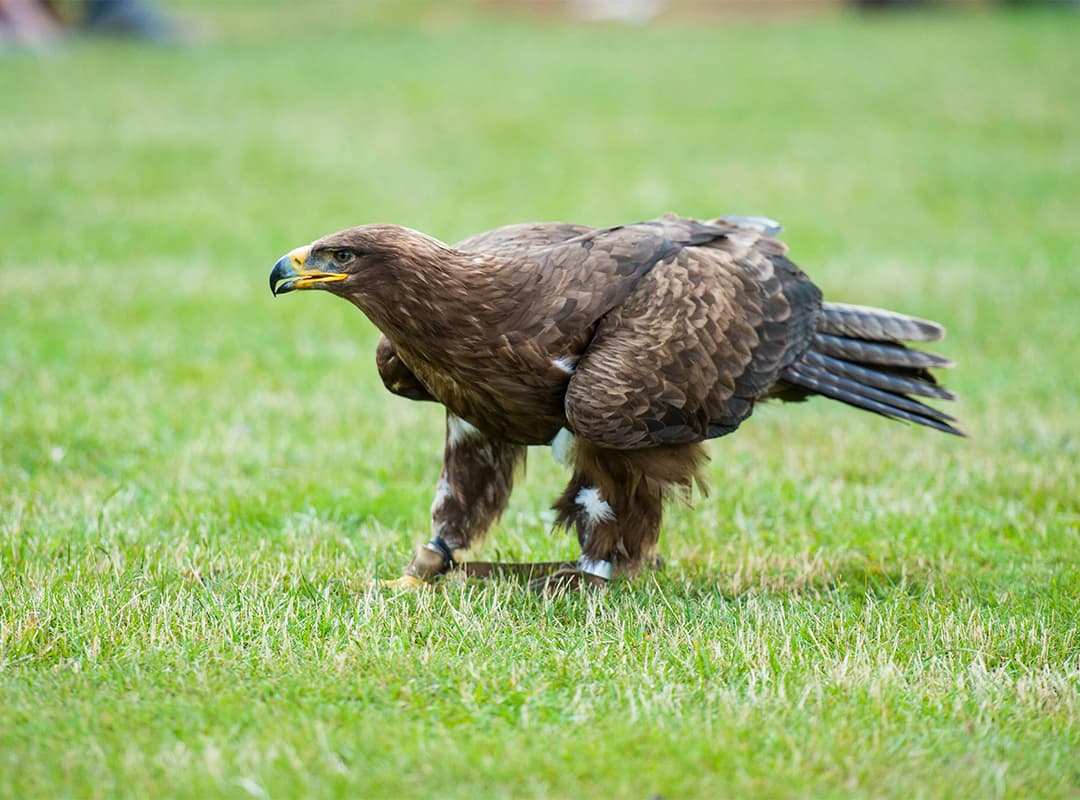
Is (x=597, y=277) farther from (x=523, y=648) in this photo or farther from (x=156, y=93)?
(x=156, y=93)

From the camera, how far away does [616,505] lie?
5742mm

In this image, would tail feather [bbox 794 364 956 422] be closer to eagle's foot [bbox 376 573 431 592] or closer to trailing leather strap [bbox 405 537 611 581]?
trailing leather strap [bbox 405 537 611 581]

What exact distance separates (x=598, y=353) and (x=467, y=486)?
3.27 ft

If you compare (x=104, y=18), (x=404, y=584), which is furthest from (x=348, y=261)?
(x=104, y=18)

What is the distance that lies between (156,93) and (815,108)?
951 centimetres

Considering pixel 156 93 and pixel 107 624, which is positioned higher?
pixel 156 93

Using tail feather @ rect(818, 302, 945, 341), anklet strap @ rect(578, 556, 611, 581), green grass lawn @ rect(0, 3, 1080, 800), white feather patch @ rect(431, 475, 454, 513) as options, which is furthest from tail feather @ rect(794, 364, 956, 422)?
white feather patch @ rect(431, 475, 454, 513)

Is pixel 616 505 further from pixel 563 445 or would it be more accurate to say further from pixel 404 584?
pixel 404 584

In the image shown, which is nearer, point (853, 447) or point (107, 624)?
point (107, 624)

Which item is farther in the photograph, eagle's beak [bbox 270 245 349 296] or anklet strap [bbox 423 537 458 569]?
anklet strap [bbox 423 537 458 569]

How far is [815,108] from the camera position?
20.2 meters

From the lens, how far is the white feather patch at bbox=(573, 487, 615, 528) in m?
5.74

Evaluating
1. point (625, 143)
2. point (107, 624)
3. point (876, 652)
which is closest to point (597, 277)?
point (876, 652)

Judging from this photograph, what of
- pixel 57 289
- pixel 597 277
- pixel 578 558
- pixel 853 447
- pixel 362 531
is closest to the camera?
pixel 597 277
